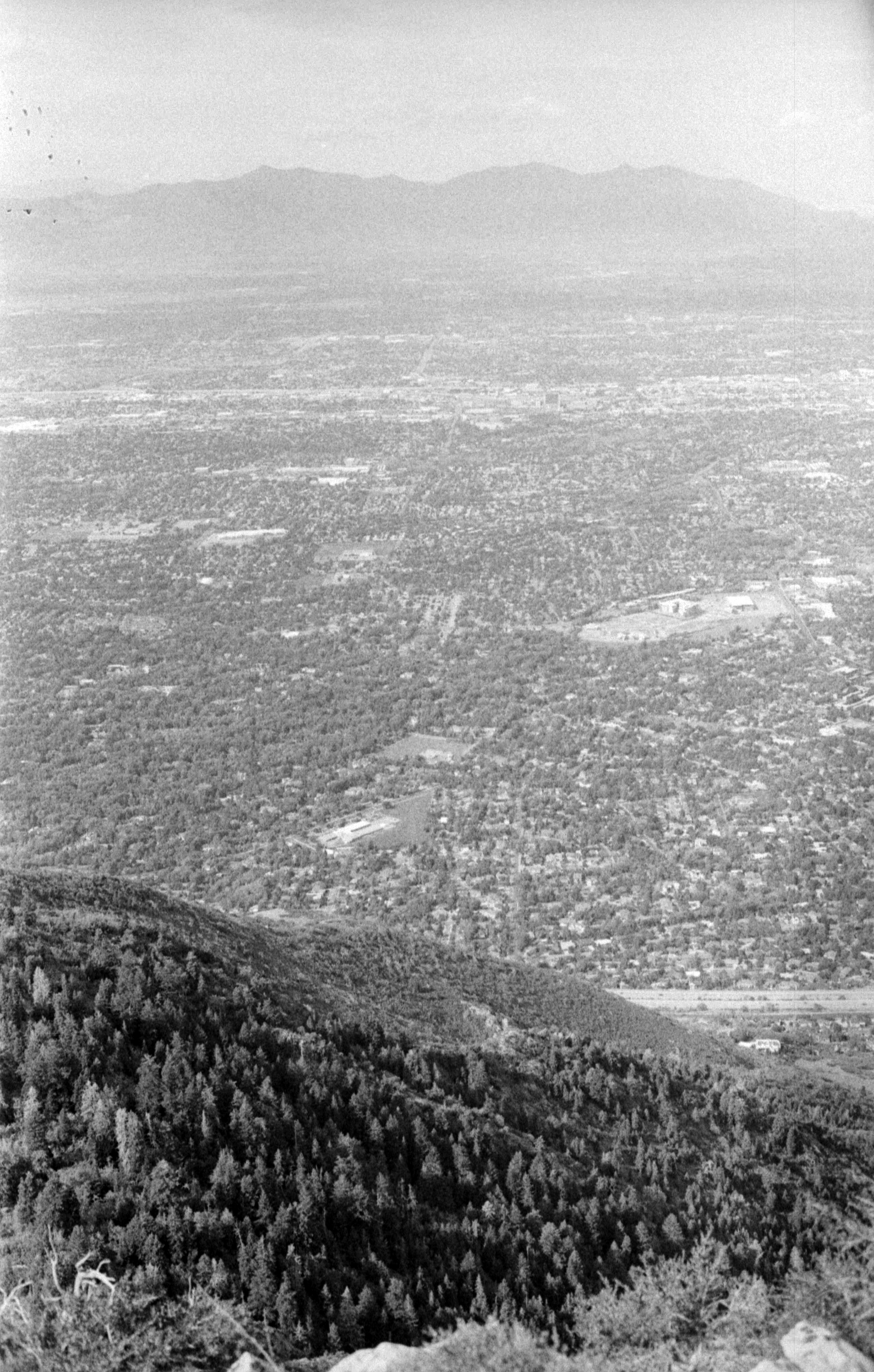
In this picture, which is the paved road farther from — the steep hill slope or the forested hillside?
the forested hillside

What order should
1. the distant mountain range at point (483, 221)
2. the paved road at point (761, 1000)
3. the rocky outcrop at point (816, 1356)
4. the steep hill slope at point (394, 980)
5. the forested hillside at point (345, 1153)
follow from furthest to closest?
the distant mountain range at point (483, 221), the paved road at point (761, 1000), the steep hill slope at point (394, 980), the forested hillside at point (345, 1153), the rocky outcrop at point (816, 1356)

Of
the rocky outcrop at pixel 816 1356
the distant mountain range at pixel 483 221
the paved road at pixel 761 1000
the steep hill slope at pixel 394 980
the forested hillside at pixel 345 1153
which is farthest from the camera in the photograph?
the distant mountain range at pixel 483 221

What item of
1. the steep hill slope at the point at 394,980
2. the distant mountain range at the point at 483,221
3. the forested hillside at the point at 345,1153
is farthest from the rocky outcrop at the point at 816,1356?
the distant mountain range at the point at 483,221

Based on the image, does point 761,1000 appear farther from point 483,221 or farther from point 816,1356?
point 483,221

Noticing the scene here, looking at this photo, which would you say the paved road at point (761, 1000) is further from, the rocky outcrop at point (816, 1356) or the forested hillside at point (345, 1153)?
the rocky outcrop at point (816, 1356)

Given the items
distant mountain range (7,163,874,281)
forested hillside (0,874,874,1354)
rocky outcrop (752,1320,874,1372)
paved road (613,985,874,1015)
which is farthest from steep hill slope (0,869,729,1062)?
distant mountain range (7,163,874,281)

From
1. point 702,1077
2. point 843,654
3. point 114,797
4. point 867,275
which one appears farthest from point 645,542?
point 867,275

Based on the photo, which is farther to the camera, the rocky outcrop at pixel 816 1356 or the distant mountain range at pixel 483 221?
the distant mountain range at pixel 483 221

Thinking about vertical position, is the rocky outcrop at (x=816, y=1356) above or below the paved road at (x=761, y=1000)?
above
